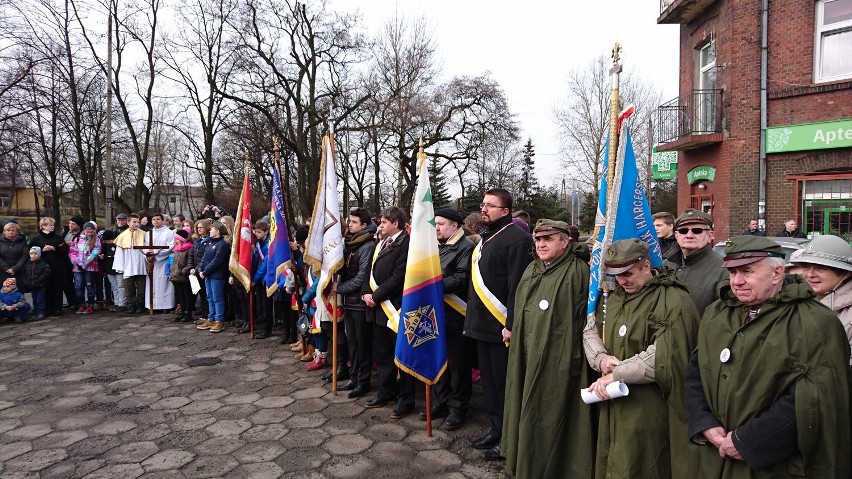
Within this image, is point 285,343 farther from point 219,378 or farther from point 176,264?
point 176,264

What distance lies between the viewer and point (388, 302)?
5.03 m

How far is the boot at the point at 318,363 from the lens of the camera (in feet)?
21.1

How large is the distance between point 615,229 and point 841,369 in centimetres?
142

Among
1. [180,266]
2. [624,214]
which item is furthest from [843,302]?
[180,266]

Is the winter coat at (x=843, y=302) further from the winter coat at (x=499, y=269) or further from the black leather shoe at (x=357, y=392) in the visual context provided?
the black leather shoe at (x=357, y=392)

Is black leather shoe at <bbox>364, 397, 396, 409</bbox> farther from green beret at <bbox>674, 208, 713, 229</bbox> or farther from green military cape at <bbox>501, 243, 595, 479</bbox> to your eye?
green beret at <bbox>674, 208, 713, 229</bbox>

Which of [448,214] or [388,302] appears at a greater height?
[448,214]

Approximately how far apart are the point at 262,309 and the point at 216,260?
3.73ft

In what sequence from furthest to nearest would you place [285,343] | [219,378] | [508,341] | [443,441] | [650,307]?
[285,343] < [219,378] < [443,441] < [508,341] < [650,307]

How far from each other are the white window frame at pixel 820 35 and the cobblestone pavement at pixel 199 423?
12.4 metres

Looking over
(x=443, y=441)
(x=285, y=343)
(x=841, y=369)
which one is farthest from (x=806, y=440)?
(x=285, y=343)

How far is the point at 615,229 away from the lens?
10.7 ft

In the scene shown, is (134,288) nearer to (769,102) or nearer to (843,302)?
(843,302)

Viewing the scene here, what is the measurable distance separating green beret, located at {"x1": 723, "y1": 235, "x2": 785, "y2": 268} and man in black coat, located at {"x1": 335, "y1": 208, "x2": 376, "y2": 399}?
369 centimetres
